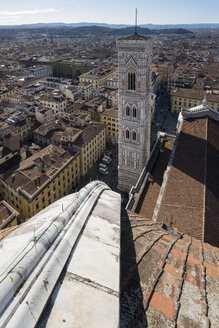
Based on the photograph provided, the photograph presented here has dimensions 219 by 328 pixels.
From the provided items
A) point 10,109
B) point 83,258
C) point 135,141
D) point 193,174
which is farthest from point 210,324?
point 10,109

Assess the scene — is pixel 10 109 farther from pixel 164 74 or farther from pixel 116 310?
pixel 164 74

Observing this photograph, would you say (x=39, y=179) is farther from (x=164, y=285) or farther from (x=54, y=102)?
(x=54, y=102)

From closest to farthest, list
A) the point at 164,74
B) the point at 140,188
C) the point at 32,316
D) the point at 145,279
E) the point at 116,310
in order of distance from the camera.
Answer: the point at 32,316
the point at 116,310
the point at 145,279
the point at 140,188
the point at 164,74

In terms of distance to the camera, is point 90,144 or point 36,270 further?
point 90,144

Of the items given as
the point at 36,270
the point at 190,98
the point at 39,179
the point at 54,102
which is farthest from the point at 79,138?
the point at 36,270

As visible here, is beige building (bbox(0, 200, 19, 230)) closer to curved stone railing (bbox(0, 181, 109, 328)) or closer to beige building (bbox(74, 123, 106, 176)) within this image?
beige building (bbox(74, 123, 106, 176))

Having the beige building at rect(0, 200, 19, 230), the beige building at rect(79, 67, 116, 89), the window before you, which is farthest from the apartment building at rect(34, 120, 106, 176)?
the beige building at rect(79, 67, 116, 89)
